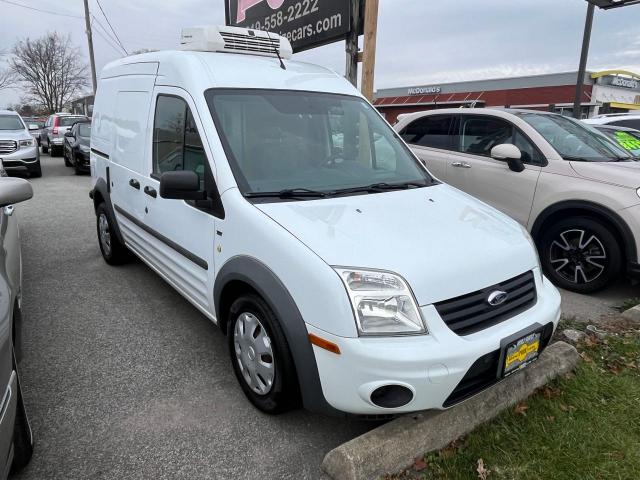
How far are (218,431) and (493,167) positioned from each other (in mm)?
4053

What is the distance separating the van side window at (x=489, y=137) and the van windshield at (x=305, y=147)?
2.12m

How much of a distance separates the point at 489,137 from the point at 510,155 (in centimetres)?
68

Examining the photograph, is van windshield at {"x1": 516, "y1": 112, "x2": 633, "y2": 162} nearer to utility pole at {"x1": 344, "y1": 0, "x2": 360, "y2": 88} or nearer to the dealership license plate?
utility pole at {"x1": 344, "y1": 0, "x2": 360, "y2": 88}

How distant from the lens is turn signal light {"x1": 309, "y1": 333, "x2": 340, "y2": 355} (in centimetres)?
205

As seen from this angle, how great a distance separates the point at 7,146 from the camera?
1153 centimetres

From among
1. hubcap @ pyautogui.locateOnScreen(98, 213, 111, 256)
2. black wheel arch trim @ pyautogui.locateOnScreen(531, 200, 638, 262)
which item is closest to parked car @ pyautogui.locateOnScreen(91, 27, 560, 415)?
hubcap @ pyautogui.locateOnScreen(98, 213, 111, 256)

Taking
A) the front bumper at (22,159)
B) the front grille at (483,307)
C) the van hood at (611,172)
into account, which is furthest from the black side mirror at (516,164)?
the front bumper at (22,159)

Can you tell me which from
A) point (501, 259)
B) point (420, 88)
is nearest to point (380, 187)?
point (501, 259)

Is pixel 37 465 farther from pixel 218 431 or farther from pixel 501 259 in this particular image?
pixel 501 259

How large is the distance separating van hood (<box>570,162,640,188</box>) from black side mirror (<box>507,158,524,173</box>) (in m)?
0.49

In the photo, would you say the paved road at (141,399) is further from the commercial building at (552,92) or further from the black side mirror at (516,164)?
the commercial building at (552,92)

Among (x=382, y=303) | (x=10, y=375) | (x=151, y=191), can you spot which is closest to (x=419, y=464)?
(x=382, y=303)

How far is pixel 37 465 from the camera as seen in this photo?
230 centimetres

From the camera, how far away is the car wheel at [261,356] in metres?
A: 2.34
